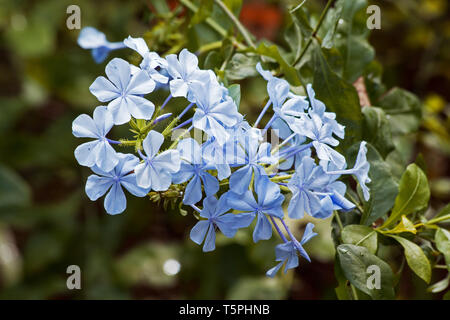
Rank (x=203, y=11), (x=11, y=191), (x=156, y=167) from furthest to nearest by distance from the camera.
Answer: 1. (x=11, y=191)
2. (x=203, y=11)
3. (x=156, y=167)

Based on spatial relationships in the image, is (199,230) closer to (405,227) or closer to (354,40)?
(405,227)

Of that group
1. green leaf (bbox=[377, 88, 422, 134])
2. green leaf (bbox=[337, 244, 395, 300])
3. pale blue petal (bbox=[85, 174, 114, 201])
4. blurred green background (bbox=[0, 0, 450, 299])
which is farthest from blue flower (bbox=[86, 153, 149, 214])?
blurred green background (bbox=[0, 0, 450, 299])

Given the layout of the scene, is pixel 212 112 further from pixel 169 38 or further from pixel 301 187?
pixel 169 38

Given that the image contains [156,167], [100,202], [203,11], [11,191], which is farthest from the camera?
[100,202]

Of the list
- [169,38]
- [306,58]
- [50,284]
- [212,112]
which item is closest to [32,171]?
[50,284]

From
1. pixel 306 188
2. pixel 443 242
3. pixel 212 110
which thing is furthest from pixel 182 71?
pixel 443 242

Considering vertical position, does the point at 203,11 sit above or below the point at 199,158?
above
